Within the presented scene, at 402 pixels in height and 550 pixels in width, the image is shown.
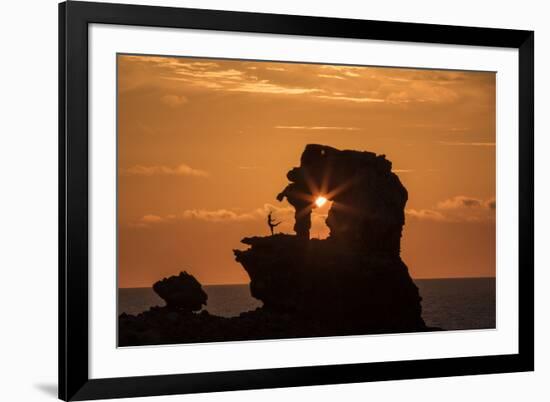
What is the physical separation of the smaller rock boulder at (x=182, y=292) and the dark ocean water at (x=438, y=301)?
0.04 metres

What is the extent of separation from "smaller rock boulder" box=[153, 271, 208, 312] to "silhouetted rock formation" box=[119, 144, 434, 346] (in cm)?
1

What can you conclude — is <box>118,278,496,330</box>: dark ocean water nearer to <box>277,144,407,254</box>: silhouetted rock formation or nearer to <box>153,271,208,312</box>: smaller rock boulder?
<box>153,271,208,312</box>: smaller rock boulder

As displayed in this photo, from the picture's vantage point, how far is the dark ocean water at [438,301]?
17.8ft

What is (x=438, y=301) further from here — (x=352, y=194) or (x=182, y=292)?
(x=182, y=292)

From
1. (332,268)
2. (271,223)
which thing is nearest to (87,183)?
(271,223)

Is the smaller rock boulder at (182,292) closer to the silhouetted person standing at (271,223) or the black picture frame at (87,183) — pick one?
the black picture frame at (87,183)

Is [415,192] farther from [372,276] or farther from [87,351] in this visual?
[87,351]

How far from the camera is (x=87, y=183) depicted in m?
5.29

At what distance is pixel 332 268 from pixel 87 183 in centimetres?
140

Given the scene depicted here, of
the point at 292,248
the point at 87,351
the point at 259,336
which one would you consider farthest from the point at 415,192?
the point at 87,351

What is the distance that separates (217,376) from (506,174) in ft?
6.76

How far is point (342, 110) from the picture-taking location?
5840mm

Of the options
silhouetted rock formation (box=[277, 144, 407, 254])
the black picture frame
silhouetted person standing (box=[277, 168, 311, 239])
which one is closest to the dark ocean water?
the black picture frame

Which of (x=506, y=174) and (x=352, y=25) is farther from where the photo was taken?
(x=506, y=174)
